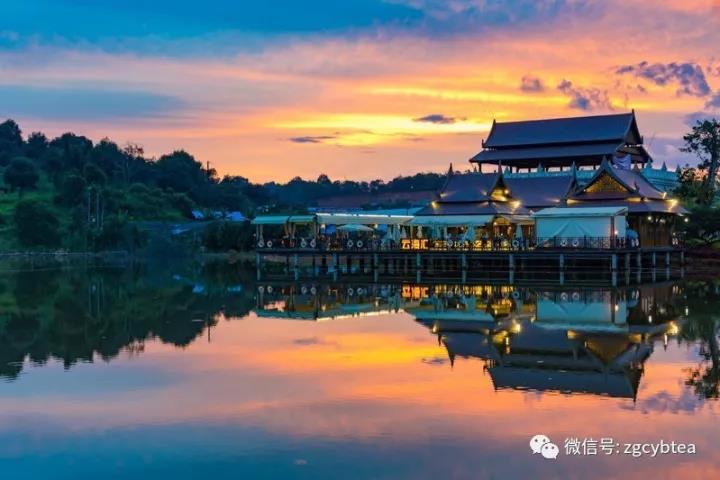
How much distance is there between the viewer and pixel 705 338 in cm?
2134

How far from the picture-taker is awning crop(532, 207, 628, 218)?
143 ft

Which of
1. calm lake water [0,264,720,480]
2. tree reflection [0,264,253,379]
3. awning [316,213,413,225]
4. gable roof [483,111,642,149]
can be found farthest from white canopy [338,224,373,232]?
calm lake water [0,264,720,480]

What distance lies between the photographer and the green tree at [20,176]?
106750 mm

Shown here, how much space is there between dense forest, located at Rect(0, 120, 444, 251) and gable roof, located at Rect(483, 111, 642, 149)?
2491 cm

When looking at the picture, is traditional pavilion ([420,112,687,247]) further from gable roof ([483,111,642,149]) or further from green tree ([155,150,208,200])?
green tree ([155,150,208,200])

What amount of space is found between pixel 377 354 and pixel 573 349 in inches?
165

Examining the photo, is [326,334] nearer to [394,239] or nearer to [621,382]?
[621,382]

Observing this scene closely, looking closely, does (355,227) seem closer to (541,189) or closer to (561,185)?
(541,189)

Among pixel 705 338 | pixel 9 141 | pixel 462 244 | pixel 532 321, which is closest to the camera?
pixel 705 338

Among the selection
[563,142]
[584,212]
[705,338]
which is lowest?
[705,338]

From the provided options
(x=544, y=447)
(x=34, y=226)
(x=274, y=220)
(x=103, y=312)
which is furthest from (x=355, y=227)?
(x=34, y=226)

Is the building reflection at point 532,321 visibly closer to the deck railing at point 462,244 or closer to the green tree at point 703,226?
the deck railing at point 462,244

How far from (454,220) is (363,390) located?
32930 mm

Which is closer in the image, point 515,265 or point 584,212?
point 584,212
